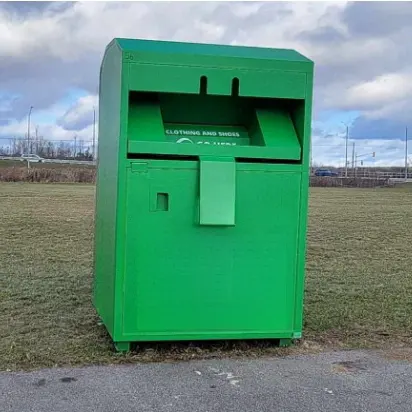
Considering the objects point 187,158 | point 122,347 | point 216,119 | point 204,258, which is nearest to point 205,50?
point 216,119

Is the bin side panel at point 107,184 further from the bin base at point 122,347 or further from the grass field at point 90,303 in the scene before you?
the grass field at point 90,303

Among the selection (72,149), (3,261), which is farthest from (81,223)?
(72,149)

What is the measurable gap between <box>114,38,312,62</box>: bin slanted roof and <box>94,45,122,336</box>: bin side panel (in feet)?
0.41

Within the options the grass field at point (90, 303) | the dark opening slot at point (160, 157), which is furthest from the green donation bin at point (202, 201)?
the grass field at point (90, 303)

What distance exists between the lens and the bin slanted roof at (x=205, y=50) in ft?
13.1

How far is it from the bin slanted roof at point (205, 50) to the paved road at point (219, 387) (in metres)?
1.99

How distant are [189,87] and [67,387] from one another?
1.97 metres

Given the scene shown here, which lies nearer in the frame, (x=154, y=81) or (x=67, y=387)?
(x=67, y=387)

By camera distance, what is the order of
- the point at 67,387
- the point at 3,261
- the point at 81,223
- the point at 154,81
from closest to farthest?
the point at 67,387 → the point at 154,81 → the point at 3,261 → the point at 81,223

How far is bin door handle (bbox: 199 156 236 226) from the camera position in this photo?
3963 mm

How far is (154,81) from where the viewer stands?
12.9 feet

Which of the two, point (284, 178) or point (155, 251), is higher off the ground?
point (284, 178)

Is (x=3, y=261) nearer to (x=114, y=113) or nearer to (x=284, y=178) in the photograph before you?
(x=114, y=113)

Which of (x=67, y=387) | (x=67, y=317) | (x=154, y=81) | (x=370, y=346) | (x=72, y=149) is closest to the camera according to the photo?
(x=67, y=387)
